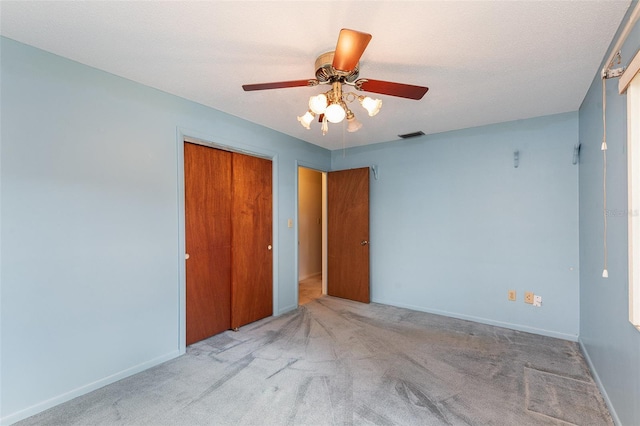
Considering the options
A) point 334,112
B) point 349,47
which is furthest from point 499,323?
point 349,47

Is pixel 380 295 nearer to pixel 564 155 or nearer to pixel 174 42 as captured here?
pixel 564 155

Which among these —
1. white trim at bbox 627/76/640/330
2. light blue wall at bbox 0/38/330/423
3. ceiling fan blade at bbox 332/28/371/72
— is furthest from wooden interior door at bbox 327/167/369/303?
white trim at bbox 627/76/640/330

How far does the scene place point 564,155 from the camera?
9.59 ft

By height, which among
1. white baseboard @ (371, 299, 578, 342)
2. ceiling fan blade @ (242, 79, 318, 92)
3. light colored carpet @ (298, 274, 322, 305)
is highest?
ceiling fan blade @ (242, 79, 318, 92)

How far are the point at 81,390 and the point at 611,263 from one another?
3577 mm

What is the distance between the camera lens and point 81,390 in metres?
2.00

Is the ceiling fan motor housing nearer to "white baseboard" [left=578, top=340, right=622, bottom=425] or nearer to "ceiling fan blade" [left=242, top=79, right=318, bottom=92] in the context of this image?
"ceiling fan blade" [left=242, top=79, right=318, bottom=92]

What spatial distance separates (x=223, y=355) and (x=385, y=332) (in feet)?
5.39

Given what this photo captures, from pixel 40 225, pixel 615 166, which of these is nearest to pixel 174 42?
pixel 40 225

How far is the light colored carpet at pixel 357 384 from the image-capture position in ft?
5.89

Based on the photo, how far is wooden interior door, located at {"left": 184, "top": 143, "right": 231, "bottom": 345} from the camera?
2.75m

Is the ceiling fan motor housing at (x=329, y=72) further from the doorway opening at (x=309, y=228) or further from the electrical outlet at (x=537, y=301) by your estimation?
the doorway opening at (x=309, y=228)

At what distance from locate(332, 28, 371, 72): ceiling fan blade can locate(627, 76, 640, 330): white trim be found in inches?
51.1

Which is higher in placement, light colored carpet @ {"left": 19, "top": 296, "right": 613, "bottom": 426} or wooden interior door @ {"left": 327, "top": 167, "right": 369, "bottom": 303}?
wooden interior door @ {"left": 327, "top": 167, "right": 369, "bottom": 303}
